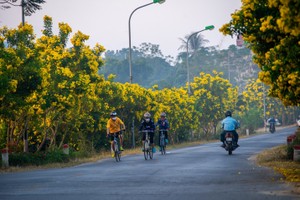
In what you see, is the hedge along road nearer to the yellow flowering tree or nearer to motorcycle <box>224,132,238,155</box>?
the yellow flowering tree

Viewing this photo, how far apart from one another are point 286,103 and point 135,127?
2764cm

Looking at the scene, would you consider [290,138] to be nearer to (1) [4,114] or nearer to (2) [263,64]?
(2) [263,64]

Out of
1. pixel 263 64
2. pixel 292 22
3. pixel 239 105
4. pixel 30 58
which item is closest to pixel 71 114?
pixel 30 58

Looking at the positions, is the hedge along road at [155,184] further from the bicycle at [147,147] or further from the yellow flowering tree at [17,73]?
the yellow flowering tree at [17,73]

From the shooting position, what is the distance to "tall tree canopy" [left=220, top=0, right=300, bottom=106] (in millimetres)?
13648

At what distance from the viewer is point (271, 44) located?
51.7 ft

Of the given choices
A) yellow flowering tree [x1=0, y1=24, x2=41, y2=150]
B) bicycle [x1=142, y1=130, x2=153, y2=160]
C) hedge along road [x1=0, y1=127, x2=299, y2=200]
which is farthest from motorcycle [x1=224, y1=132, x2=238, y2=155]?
yellow flowering tree [x1=0, y1=24, x2=41, y2=150]

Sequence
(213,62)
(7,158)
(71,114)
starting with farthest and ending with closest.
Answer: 1. (213,62)
2. (71,114)
3. (7,158)

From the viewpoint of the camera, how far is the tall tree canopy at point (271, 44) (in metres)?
13.6

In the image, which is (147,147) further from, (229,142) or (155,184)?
(155,184)

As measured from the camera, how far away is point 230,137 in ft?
92.3

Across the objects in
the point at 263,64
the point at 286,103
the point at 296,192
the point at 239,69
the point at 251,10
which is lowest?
the point at 296,192

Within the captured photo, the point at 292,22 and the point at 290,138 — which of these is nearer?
the point at 292,22

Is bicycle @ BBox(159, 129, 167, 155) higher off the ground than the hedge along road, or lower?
higher
